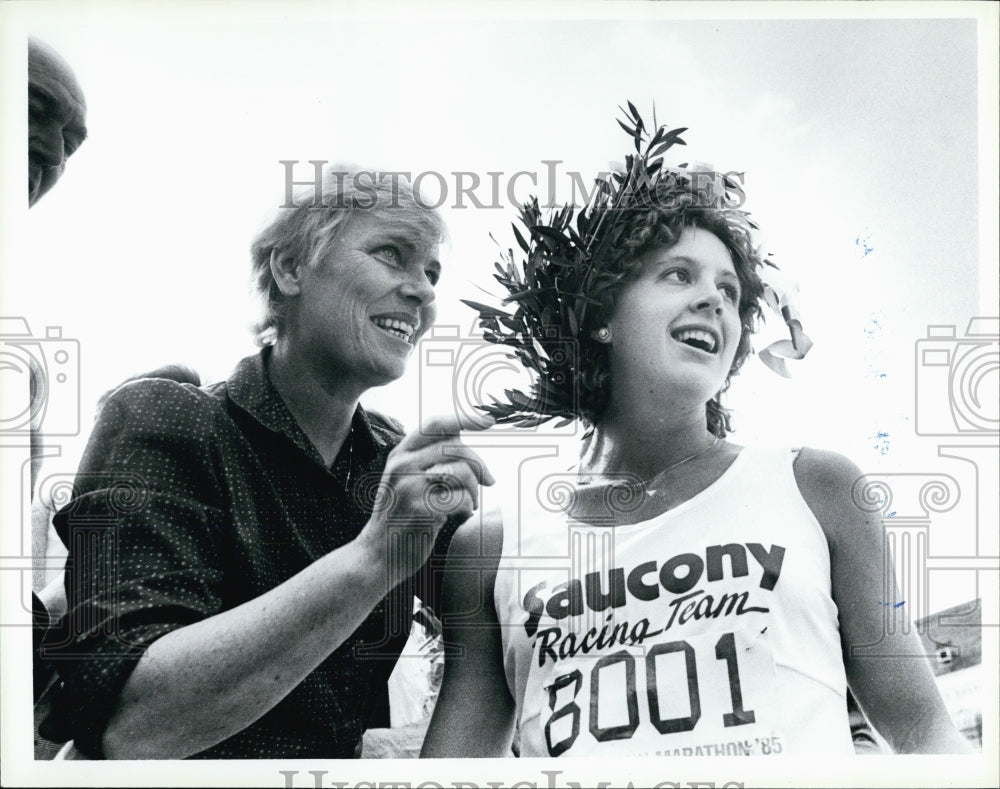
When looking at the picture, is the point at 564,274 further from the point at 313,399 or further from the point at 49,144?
the point at 49,144

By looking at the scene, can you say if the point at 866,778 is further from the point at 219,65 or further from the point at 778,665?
the point at 219,65

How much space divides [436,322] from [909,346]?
3.98 feet

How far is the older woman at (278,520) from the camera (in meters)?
2.69

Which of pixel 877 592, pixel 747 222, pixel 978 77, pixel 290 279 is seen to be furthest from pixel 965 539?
pixel 290 279

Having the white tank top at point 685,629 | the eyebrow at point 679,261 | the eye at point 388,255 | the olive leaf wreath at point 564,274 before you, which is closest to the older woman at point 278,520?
the eye at point 388,255

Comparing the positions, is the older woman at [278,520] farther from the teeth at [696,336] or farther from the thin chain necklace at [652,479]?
the teeth at [696,336]

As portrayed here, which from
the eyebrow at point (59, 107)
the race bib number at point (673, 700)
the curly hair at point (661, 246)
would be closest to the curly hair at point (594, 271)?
the curly hair at point (661, 246)

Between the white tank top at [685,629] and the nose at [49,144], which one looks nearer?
the white tank top at [685,629]

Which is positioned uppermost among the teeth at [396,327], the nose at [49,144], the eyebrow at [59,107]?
the eyebrow at [59,107]

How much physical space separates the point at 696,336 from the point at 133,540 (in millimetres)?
1480

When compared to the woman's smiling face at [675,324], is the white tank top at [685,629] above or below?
below

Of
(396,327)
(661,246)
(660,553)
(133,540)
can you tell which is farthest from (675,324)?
(133,540)

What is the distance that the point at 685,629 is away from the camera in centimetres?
275

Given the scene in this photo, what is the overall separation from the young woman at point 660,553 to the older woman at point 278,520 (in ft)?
0.64
